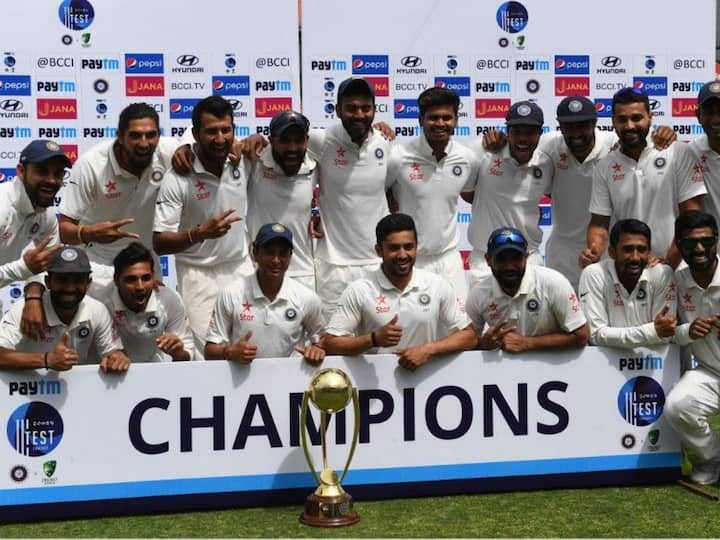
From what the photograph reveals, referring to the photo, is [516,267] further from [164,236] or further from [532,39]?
[532,39]

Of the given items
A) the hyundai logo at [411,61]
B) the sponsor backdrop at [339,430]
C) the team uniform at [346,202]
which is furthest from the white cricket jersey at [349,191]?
the hyundai logo at [411,61]

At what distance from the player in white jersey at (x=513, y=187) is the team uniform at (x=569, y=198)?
8cm

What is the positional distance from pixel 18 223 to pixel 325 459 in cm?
225

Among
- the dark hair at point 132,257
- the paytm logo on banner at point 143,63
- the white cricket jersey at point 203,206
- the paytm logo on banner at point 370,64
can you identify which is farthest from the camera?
the paytm logo on banner at point 370,64

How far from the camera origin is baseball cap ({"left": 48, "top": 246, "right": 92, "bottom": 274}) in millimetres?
4906

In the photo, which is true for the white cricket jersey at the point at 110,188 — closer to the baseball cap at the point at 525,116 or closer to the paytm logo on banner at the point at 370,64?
the baseball cap at the point at 525,116

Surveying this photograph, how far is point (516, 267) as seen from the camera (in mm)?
5289

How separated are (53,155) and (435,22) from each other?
4.03 m

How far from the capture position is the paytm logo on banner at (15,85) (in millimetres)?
8047

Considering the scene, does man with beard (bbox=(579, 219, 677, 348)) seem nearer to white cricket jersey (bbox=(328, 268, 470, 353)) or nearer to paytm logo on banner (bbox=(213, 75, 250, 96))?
white cricket jersey (bbox=(328, 268, 470, 353))

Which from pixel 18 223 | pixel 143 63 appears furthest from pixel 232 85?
pixel 18 223

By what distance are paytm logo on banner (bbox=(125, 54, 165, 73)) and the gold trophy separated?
Answer: 4.30 meters

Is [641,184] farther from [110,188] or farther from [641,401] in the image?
[110,188]

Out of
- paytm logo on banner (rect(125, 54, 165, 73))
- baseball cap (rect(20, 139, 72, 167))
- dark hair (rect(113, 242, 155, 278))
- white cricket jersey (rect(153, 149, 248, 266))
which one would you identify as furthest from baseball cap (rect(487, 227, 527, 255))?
paytm logo on banner (rect(125, 54, 165, 73))
